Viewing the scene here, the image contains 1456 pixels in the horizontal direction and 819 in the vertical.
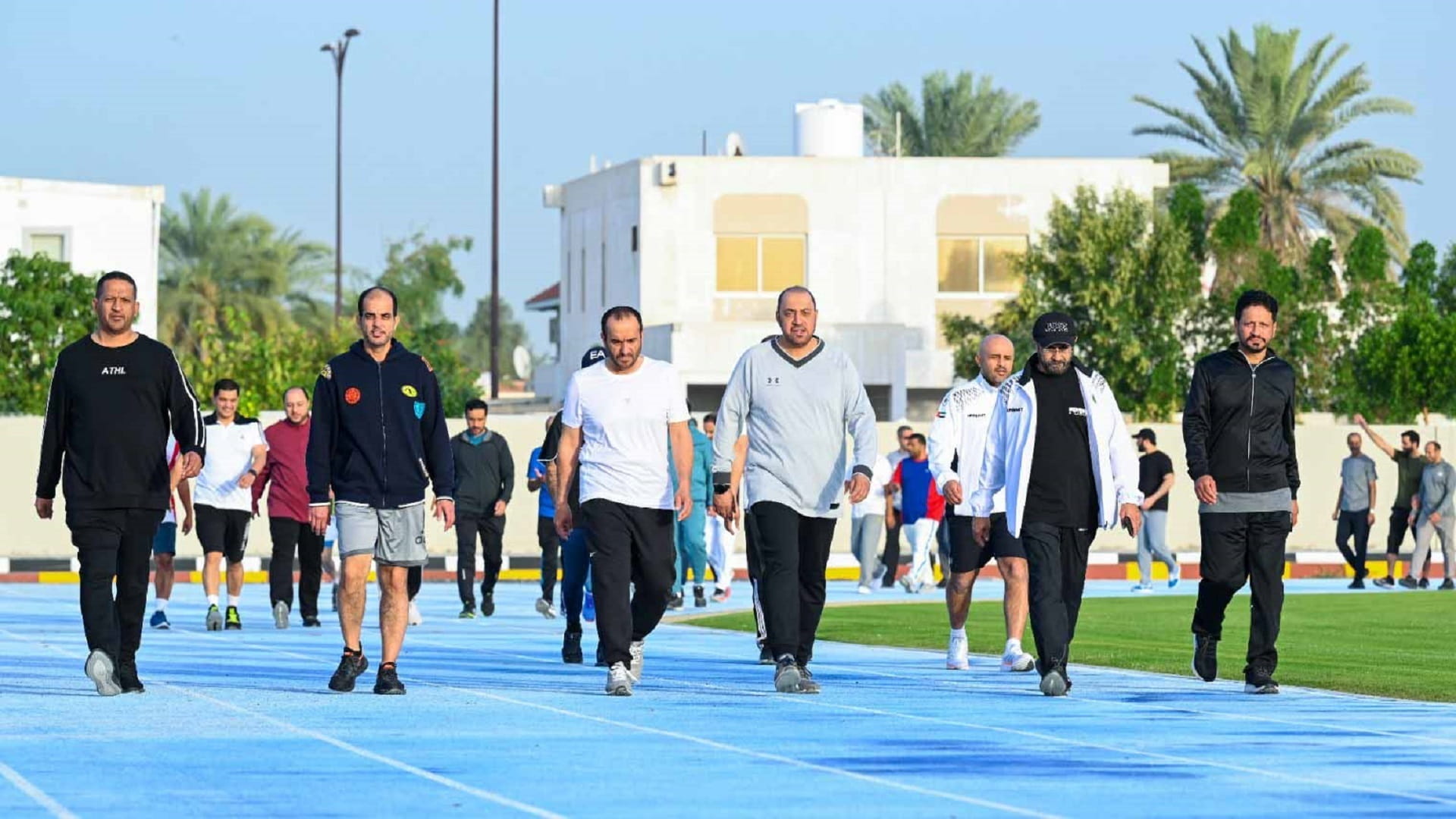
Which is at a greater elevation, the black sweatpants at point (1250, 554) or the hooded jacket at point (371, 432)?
the hooded jacket at point (371, 432)

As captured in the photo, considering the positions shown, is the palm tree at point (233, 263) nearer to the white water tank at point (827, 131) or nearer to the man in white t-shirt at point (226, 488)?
the white water tank at point (827, 131)

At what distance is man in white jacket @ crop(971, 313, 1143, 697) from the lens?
1357cm

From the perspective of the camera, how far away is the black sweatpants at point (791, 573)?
44.5 ft

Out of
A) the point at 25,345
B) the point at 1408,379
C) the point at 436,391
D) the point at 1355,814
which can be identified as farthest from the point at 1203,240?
the point at 1355,814

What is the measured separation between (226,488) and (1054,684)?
32.2ft

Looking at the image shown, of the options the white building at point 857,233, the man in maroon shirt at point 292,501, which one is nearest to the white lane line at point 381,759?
the man in maroon shirt at point 292,501

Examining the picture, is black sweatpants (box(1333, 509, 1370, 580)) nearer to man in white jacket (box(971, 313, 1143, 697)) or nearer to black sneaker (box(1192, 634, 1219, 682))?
black sneaker (box(1192, 634, 1219, 682))

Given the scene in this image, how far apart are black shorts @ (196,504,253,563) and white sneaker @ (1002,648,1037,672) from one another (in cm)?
807

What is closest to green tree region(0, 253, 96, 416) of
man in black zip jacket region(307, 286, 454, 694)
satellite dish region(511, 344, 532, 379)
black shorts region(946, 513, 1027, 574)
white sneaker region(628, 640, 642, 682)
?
satellite dish region(511, 344, 532, 379)

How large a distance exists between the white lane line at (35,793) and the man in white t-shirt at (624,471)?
407 cm

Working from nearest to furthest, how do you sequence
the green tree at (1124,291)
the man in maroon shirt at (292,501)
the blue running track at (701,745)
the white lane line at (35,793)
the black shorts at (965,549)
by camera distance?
1. the white lane line at (35,793)
2. the blue running track at (701,745)
3. the black shorts at (965,549)
4. the man in maroon shirt at (292,501)
5. the green tree at (1124,291)

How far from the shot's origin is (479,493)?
79.0 feet

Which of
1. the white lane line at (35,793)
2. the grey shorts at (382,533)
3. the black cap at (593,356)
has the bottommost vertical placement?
the white lane line at (35,793)

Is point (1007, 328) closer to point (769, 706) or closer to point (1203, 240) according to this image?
point (1203, 240)
